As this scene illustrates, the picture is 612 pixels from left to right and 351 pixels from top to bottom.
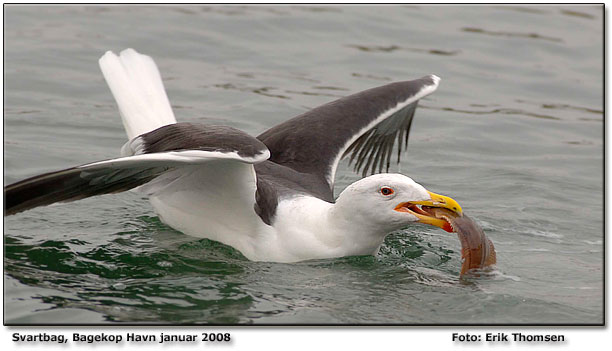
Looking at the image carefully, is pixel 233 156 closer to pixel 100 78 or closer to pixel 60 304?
pixel 60 304

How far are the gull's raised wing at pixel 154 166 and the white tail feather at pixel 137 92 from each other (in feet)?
4.08

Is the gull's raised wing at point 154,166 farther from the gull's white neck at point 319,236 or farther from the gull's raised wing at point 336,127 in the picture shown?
the gull's raised wing at point 336,127

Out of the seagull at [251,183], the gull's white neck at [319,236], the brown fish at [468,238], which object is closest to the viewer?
the seagull at [251,183]

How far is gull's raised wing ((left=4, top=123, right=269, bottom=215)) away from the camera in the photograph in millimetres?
6785

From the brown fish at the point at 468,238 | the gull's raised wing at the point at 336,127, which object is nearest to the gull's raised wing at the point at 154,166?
the brown fish at the point at 468,238

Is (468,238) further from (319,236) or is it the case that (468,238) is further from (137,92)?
(137,92)

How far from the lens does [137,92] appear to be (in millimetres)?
9141

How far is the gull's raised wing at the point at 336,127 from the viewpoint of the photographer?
905 centimetres

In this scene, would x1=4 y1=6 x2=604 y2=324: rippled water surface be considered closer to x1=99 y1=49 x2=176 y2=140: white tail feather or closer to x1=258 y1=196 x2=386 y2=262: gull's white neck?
x1=258 y1=196 x2=386 y2=262: gull's white neck

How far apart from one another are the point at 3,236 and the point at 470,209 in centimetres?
426

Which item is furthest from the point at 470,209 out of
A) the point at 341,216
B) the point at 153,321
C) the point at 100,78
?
the point at 100,78

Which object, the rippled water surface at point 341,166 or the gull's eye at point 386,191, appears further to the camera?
the gull's eye at point 386,191

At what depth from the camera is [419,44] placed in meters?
15.2

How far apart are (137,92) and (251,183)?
2.06 m
